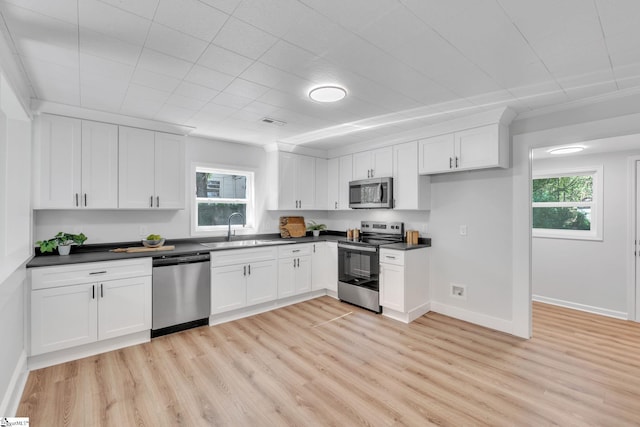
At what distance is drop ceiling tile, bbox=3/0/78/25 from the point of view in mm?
1503

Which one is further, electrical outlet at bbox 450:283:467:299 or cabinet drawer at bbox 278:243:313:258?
cabinet drawer at bbox 278:243:313:258

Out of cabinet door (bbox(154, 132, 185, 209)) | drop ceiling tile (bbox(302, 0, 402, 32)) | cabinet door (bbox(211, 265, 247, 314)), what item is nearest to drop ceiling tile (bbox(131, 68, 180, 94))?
cabinet door (bbox(154, 132, 185, 209))

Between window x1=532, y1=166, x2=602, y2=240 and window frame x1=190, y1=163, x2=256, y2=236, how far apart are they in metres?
4.46

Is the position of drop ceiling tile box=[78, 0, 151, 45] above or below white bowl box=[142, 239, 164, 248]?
above

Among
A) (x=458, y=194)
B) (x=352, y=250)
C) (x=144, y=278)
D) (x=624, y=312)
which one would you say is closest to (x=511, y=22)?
(x=458, y=194)

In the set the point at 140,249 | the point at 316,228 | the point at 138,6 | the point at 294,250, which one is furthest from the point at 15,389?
the point at 316,228

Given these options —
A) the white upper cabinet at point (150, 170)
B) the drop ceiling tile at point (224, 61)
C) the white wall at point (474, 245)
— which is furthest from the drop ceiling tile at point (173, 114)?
the white wall at point (474, 245)

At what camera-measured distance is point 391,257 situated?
3.84 metres

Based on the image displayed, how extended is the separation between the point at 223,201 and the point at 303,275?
5.31ft

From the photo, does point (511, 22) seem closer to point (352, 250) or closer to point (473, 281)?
point (473, 281)

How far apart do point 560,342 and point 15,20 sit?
505 centimetres

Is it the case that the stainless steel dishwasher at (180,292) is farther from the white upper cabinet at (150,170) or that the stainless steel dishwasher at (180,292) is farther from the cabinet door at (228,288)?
the white upper cabinet at (150,170)

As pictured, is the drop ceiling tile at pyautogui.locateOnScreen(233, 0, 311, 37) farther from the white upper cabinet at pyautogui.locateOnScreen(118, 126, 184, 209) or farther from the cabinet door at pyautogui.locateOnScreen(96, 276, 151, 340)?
the cabinet door at pyautogui.locateOnScreen(96, 276, 151, 340)

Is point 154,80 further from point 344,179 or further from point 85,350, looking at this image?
point 344,179
